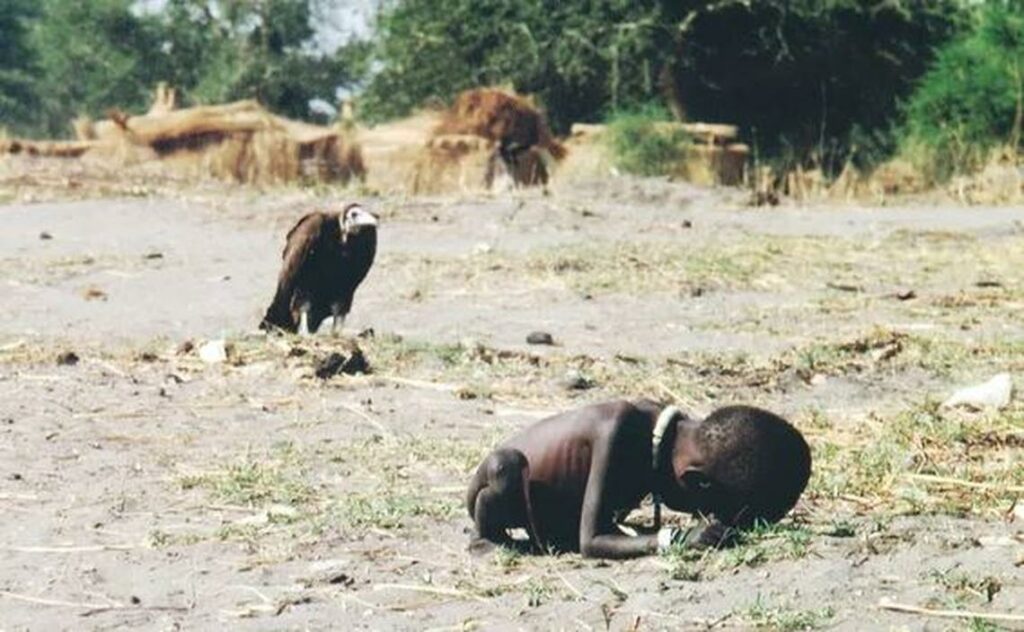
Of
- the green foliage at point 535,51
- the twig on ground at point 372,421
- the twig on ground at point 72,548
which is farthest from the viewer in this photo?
the green foliage at point 535,51

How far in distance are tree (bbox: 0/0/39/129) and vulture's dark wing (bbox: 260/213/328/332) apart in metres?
41.1

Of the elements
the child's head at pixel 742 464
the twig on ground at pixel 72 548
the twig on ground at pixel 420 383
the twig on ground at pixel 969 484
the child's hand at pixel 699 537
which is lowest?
the twig on ground at pixel 420 383

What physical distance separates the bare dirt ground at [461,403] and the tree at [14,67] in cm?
3527

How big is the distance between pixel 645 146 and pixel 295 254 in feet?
42.0

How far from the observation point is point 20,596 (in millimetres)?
4566

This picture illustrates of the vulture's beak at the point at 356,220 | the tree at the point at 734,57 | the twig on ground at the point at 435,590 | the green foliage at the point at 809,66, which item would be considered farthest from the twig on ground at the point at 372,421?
the green foliage at the point at 809,66

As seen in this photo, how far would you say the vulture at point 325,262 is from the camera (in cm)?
884

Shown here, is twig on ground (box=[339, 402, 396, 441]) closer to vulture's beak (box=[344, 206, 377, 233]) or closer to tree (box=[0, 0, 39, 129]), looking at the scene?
vulture's beak (box=[344, 206, 377, 233])

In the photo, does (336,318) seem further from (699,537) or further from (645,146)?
(645,146)

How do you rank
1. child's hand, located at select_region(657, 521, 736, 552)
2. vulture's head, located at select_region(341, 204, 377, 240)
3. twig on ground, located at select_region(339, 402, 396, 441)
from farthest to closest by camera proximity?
vulture's head, located at select_region(341, 204, 377, 240) < twig on ground, located at select_region(339, 402, 396, 441) < child's hand, located at select_region(657, 521, 736, 552)

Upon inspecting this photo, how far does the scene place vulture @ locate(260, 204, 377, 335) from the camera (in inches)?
348

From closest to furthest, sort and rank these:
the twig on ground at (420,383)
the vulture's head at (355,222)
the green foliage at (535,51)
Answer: the twig on ground at (420,383) → the vulture's head at (355,222) → the green foliage at (535,51)

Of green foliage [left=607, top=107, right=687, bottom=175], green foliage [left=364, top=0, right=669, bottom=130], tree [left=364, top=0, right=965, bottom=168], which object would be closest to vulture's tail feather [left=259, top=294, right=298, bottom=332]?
green foliage [left=607, top=107, right=687, bottom=175]

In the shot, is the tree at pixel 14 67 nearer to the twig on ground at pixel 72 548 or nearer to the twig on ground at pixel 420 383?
the twig on ground at pixel 420 383
